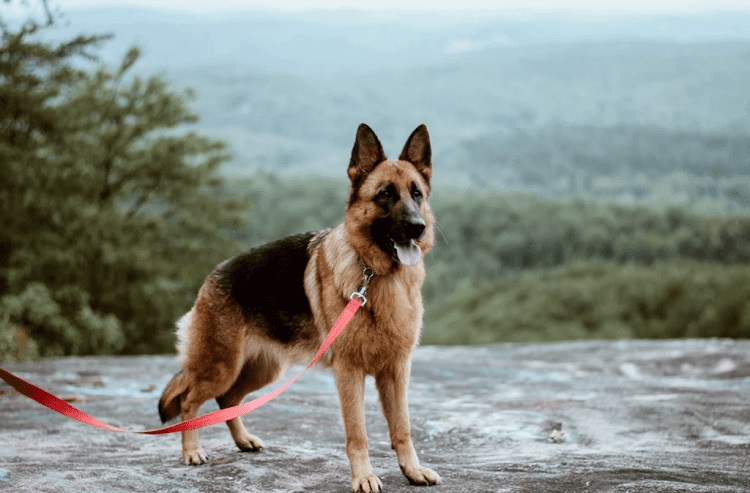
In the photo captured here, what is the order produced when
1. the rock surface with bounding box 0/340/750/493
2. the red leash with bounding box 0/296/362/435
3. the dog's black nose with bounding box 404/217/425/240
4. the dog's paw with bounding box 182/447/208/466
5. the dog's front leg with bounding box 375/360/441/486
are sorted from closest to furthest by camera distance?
the red leash with bounding box 0/296/362/435, the dog's black nose with bounding box 404/217/425/240, the dog's front leg with bounding box 375/360/441/486, the rock surface with bounding box 0/340/750/493, the dog's paw with bounding box 182/447/208/466

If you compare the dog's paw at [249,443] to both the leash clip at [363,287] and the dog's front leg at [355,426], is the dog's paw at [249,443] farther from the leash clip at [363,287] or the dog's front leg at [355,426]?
the leash clip at [363,287]

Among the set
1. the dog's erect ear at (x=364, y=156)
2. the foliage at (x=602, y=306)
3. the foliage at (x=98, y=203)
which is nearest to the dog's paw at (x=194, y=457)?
the dog's erect ear at (x=364, y=156)

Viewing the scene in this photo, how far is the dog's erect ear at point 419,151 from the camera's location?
4840 mm

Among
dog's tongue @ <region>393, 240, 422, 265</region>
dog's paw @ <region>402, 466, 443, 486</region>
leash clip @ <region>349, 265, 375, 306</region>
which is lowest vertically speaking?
dog's paw @ <region>402, 466, 443, 486</region>

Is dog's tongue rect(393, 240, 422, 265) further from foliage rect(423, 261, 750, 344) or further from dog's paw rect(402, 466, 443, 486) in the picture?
foliage rect(423, 261, 750, 344)

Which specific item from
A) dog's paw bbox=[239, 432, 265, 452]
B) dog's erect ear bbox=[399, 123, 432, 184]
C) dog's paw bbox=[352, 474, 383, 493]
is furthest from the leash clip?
dog's paw bbox=[239, 432, 265, 452]

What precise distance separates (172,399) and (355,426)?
5.79 feet

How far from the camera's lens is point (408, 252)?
14.8ft

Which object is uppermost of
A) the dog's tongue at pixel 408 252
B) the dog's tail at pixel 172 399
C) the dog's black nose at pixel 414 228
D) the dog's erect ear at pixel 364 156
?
the dog's erect ear at pixel 364 156

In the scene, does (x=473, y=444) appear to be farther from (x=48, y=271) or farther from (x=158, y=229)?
(x=158, y=229)

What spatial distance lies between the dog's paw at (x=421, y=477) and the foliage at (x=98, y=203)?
1316 cm

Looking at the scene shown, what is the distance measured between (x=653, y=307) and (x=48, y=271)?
85.6ft

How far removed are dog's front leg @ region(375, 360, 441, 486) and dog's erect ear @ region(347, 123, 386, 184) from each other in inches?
49.8

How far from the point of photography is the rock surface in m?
4.68
